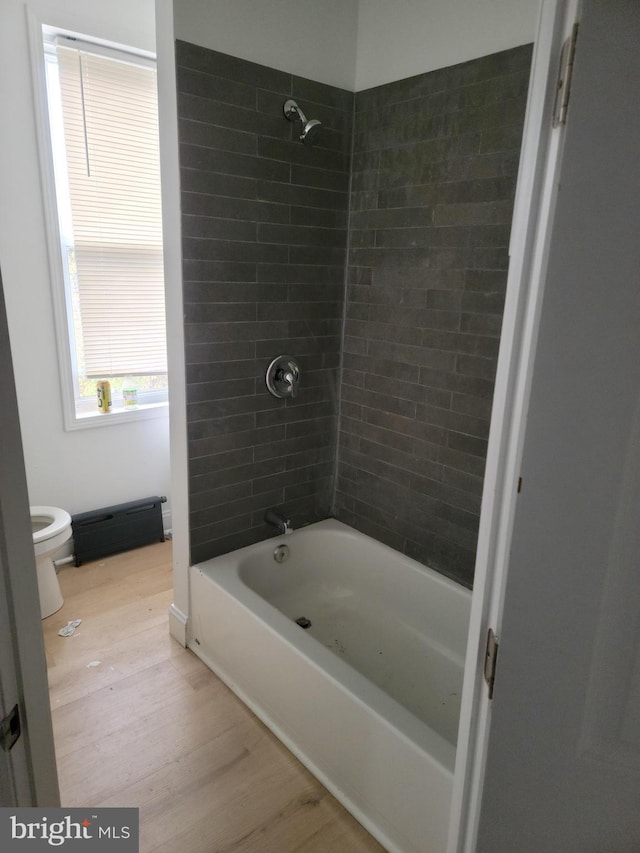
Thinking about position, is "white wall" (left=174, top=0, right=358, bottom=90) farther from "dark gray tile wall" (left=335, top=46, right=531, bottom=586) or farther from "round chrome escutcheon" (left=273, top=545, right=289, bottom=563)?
"round chrome escutcheon" (left=273, top=545, right=289, bottom=563)

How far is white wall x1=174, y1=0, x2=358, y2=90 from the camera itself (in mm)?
1932

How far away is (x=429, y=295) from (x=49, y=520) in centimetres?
212

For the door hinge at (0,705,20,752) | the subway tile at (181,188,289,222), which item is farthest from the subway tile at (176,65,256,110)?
the door hinge at (0,705,20,752)

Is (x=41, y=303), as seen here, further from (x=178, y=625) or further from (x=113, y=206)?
(x=178, y=625)

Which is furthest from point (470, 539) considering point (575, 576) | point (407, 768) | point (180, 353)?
point (575, 576)

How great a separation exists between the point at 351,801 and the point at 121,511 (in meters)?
2.02

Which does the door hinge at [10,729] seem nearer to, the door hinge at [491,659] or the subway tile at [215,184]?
the door hinge at [491,659]

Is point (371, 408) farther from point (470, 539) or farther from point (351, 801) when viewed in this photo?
point (351, 801)

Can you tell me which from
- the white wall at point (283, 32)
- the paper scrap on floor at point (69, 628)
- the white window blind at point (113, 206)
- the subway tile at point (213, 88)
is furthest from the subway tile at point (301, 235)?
the paper scrap on floor at point (69, 628)

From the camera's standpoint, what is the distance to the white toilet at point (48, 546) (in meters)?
2.52

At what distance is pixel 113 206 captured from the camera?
114 inches

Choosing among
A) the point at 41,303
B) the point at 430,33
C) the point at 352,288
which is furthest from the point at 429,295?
the point at 41,303

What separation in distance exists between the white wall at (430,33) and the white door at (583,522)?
1431 millimetres
